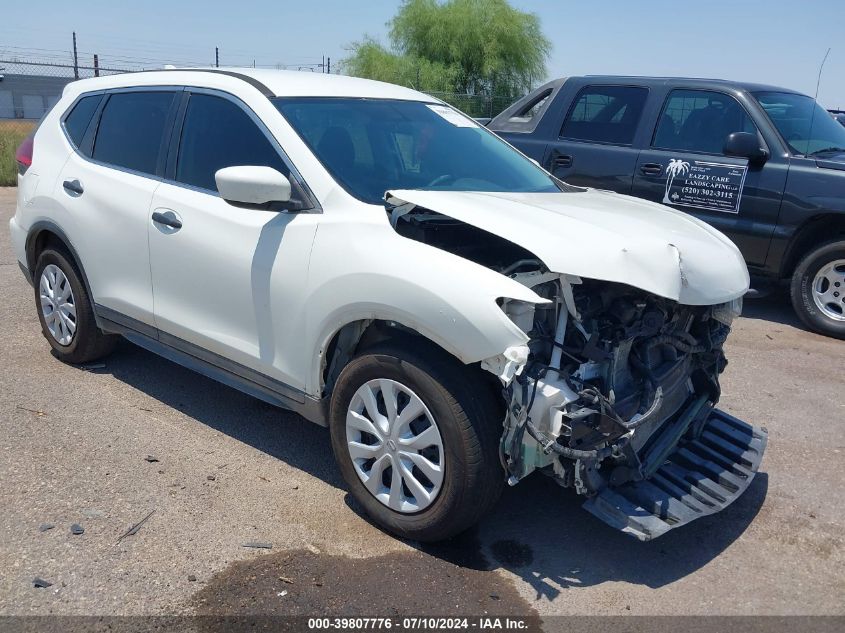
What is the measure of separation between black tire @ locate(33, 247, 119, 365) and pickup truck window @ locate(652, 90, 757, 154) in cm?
505

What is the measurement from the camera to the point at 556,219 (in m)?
3.31

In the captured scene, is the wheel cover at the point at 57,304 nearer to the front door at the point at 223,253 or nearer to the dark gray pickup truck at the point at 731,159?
the front door at the point at 223,253

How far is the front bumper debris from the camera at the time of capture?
121 inches

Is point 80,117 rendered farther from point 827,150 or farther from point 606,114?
point 827,150

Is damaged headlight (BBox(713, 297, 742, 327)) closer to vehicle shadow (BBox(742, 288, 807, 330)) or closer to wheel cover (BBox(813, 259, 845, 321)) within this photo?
wheel cover (BBox(813, 259, 845, 321))

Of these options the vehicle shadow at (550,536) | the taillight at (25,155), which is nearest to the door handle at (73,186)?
the taillight at (25,155)

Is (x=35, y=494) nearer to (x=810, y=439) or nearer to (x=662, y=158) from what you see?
(x=810, y=439)

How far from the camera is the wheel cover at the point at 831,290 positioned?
652 centimetres

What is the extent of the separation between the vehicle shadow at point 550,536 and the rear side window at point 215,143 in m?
1.40

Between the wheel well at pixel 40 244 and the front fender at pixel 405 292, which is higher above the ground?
the front fender at pixel 405 292

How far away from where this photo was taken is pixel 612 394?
10.0 feet

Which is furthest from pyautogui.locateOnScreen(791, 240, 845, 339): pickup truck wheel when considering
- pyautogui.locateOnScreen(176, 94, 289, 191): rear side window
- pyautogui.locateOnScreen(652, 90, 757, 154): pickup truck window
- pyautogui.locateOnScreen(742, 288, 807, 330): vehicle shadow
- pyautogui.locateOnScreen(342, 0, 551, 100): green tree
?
pyautogui.locateOnScreen(342, 0, 551, 100): green tree

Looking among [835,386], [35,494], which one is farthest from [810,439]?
[35,494]

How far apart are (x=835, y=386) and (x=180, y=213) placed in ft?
14.5
